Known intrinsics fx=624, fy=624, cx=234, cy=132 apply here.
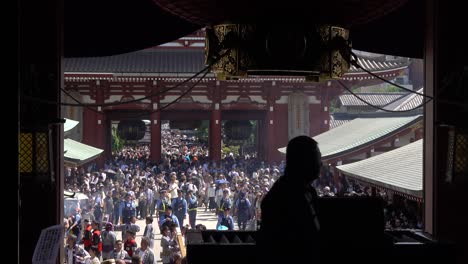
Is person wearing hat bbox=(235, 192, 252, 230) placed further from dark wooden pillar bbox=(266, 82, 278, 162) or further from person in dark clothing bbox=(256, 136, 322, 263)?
person in dark clothing bbox=(256, 136, 322, 263)

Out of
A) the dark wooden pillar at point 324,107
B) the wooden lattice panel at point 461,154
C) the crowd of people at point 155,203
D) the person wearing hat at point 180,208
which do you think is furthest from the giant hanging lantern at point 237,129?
the wooden lattice panel at point 461,154

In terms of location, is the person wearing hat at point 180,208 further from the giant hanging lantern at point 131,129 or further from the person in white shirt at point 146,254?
the giant hanging lantern at point 131,129

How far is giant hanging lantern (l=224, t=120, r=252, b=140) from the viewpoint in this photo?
18.3 meters

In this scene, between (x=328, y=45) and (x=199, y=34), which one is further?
(x=199, y=34)

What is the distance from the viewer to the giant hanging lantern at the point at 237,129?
18.3m

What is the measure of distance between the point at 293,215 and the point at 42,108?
217 cm

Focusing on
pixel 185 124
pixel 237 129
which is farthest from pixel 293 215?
pixel 185 124

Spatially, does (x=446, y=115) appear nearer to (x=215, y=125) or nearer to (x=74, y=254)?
(x=74, y=254)

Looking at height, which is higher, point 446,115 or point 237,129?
point 446,115

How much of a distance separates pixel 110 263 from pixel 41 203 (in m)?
1.80

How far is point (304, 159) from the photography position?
1.87m

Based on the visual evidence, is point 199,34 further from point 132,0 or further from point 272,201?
point 272,201

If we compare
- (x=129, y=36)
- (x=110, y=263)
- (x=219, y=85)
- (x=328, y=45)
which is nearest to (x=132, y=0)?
(x=129, y=36)

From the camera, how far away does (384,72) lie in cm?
1703
